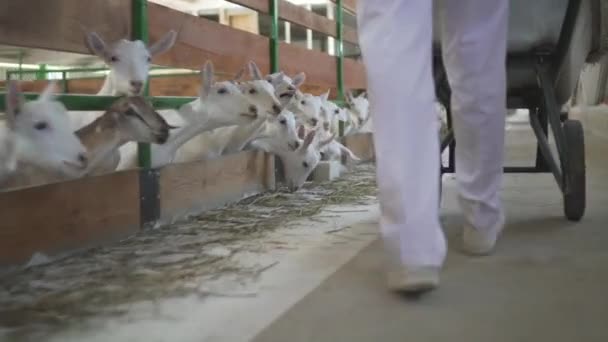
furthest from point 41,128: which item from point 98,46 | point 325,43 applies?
point 325,43

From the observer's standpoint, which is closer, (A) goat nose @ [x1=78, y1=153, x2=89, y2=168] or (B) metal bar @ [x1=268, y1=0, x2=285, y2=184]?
(A) goat nose @ [x1=78, y1=153, x2=89, y2=168]

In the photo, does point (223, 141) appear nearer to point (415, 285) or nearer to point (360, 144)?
point (415, 285)

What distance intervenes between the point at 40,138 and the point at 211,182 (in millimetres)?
906

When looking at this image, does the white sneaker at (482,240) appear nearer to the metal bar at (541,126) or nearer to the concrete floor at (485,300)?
the concrete floor at (485,300)

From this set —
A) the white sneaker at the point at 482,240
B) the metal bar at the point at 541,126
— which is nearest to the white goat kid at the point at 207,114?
the metal bar at the point at 541,126

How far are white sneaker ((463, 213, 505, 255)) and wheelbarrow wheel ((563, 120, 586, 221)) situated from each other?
469 mm

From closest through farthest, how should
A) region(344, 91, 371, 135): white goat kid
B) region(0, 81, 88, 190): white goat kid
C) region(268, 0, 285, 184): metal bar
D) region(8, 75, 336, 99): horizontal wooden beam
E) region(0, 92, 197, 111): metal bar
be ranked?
region(0, 81, 88, 190): white goat kid, region(0, 92, 197, 111): metal bar, region(268, 0, 285, 184): metal bar, region(8, 75, 336, 99): horizontal wooden beam, region(344, 91, 371, 135): white goat kid

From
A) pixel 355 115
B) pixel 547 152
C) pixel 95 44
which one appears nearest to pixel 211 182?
pixel 95 44

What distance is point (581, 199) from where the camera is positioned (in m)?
2.07

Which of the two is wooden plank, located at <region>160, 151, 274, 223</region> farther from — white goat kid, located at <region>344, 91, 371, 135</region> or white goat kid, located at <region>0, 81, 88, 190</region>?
white goat kid, located at <region>344, 91, 371, 135</region>

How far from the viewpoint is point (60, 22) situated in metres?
1.85

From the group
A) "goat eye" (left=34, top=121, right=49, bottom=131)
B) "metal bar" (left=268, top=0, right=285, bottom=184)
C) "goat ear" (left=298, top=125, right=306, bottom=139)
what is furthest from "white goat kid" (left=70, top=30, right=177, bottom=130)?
"goat ear" (left=298, top=125, right=306, bottom=139)

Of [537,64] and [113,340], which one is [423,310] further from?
[537,64]

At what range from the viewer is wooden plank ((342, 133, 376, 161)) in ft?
16.0
